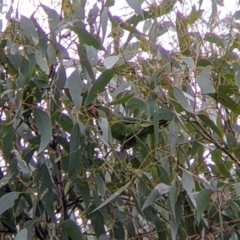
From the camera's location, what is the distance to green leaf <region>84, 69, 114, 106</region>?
1.19m

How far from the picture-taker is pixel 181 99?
1.17 meters

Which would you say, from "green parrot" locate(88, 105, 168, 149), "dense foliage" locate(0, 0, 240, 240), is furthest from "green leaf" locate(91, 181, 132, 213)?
"green parrot" locate(88, 105, 168, 149)

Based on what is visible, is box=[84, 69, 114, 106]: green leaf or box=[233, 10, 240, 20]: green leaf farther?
box=[233, 10, 240, 20]: green leaf

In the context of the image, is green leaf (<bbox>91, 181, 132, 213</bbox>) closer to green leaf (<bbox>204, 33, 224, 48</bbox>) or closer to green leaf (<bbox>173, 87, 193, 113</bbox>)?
green leaf (<bbox>173, 87, 193, 113</bbox>)

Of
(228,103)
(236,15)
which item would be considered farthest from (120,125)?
(236,15)

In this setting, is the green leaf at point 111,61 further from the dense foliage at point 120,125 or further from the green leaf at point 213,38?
the green leaf at point 213,38

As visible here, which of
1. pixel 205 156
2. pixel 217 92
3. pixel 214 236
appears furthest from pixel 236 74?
pixel 214 236

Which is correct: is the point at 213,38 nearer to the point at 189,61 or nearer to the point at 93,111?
the point at 189,61

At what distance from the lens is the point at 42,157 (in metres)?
1.25

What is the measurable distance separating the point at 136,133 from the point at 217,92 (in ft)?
0.59

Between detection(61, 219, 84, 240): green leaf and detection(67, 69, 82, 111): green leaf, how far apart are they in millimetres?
230

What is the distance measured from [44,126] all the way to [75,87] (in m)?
0.09

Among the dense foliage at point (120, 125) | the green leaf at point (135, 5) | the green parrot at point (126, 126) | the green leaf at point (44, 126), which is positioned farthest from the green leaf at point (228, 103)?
the green leaf at point (44, 126)

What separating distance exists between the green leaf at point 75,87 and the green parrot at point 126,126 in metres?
0.06
